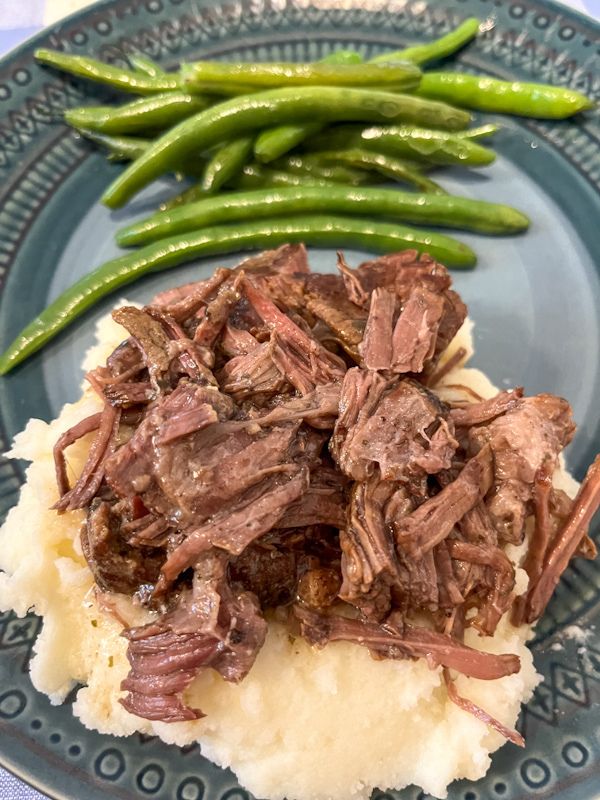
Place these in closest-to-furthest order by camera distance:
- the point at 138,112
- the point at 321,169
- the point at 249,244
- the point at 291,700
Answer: the point at 291,700 < the point at 249,244 < the point at 138,112 < the point at 321,169

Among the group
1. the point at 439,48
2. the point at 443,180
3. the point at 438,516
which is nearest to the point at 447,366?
the point at 438,516

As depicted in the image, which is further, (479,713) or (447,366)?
(447,366)

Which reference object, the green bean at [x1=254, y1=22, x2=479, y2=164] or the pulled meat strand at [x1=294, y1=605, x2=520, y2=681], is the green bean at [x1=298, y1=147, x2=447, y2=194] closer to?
the green bean at [x1=254, y1=22, x2=479, y2=164]

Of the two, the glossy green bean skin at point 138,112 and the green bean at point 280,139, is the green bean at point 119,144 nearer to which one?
the glossy green bean skin at point 138,112

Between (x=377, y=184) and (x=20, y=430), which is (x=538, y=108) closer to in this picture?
(x=377, y=184)

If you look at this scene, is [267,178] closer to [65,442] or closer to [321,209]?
[321,209]

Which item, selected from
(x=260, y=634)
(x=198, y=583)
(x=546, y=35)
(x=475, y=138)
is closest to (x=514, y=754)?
(x=260, y=634)
